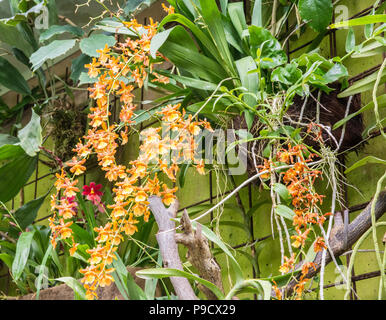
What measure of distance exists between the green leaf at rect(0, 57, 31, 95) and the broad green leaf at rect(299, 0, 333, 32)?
129cm

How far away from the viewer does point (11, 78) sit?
2.10 m

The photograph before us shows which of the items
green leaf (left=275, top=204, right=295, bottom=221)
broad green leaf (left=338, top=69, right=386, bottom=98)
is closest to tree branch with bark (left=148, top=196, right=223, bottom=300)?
green leaf (left=275, top=204, right=295, bottom=221)

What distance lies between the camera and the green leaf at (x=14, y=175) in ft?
5.75

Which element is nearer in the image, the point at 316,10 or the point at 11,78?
the point at 316,10

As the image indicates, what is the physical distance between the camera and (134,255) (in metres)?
1.67

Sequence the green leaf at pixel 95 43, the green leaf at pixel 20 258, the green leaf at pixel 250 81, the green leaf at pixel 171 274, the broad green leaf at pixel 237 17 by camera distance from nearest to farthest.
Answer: the green leaf at pixel 171 274, the green leaf at pixel 250 81, the broad green leaf at pixel 237 17, the green leaf at pixel 20 258, the green leaf at pixel 95 43

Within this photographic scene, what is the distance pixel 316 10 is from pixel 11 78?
134 centimetres

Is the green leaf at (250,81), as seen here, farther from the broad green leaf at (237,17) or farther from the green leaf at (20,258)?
the green leaf at (20,258)

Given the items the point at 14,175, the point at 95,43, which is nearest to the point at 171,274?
the point at 95,43

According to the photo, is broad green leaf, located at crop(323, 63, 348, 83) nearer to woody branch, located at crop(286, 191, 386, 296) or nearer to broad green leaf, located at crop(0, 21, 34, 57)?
woody branch, located at crop(286, 191, 386, 296)

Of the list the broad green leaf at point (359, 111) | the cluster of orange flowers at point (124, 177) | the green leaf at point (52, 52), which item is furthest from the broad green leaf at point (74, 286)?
the green leaf at point (52, 52)

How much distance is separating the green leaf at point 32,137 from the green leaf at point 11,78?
49 centimetres

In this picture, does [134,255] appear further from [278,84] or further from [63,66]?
[63,66]

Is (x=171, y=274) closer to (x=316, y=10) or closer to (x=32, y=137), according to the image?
(x=316, y=10)
